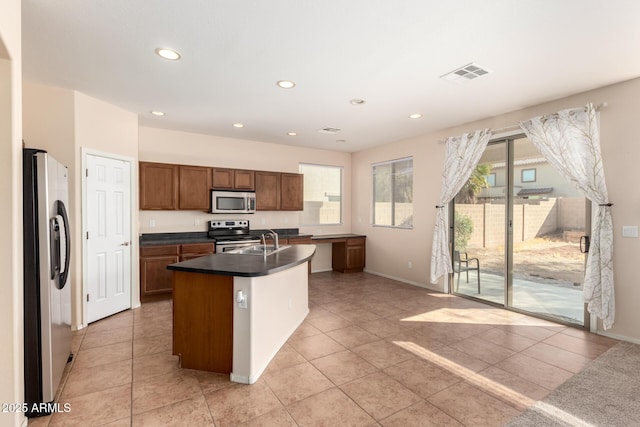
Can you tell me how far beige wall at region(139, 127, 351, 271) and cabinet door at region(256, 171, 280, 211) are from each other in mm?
307

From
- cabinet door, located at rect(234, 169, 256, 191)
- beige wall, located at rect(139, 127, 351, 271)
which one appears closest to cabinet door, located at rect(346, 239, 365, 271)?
beige wall, located at rect(139, 127, 351, 271)

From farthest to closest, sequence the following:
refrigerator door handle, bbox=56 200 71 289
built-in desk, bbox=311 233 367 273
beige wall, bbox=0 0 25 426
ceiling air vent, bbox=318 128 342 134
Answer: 1. built-in desk, bbox=311 233 367 273
2. ceiling air vent, bbox=318 128 342 134
3. refrigerator door handle, bbox=56 200 71 289
4. beige wall, bbox=0 0 25 426

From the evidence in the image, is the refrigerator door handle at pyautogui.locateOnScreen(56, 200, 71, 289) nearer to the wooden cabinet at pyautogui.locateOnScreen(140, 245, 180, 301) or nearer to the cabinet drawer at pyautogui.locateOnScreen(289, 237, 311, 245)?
the wooden cabinet at pyautogui.locateOnScreen(140, 245, 180, 301)

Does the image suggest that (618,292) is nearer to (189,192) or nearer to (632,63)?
(632,63)

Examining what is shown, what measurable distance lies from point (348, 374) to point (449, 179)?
3.45m

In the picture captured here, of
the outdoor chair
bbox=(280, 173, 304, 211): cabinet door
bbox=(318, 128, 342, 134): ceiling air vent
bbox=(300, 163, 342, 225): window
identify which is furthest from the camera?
bbox=(300, 163, 342, 225): window

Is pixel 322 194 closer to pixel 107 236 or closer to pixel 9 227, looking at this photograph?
pixel 107 236

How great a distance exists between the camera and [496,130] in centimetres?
423

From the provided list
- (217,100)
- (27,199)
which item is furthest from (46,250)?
(217,100)

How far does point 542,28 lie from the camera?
7.34 feet

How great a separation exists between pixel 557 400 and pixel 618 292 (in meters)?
1.85

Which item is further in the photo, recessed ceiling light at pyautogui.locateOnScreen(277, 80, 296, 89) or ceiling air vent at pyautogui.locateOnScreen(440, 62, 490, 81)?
recessed ceiling light at pyautogui.locateOnScreen(277, 80, 296, 89)

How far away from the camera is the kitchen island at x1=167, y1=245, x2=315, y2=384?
95.8 inches

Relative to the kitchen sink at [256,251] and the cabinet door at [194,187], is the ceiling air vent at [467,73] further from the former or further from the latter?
the cabinet door at [194,187]
